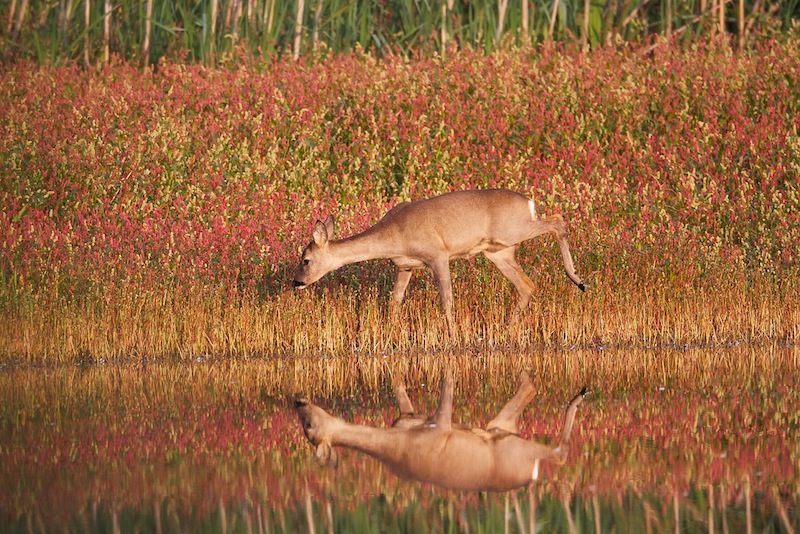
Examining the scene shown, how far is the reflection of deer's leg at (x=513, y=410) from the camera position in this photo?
958 cm

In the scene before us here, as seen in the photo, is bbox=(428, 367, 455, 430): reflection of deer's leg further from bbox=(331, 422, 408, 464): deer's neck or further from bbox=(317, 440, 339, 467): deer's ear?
bbox=(317, 440, 339, 467): deer's ear

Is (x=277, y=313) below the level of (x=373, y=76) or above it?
below

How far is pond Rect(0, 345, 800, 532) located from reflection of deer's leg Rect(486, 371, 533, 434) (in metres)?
0.09

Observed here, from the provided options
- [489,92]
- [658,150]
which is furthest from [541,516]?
[489,92]

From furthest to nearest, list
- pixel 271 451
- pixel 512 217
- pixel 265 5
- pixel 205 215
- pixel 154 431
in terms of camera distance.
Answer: pixel 265 5 < pixel 205 215 < pixel 512 217 < pixel 154 431 < pixel 271 451

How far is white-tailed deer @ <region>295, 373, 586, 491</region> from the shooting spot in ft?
27.0

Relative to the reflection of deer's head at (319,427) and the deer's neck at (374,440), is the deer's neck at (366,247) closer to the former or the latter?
the reflection of deer's head at (319,427)

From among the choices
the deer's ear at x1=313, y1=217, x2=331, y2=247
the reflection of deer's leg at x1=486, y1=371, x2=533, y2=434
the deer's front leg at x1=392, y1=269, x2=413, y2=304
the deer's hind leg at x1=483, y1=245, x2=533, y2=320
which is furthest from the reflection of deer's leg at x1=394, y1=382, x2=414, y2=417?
the deer's hind leg at x1=483, y1=245, x2=533, y2=320

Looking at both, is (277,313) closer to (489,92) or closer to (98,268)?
(98,268)

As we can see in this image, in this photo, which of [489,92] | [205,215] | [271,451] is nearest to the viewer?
[271,451]

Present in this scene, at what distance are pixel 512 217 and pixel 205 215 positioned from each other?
4417 mm

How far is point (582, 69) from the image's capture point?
20406mm

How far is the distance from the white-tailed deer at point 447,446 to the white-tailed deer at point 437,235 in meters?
2.68

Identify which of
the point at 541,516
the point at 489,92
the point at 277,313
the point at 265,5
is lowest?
the point at 541,516
